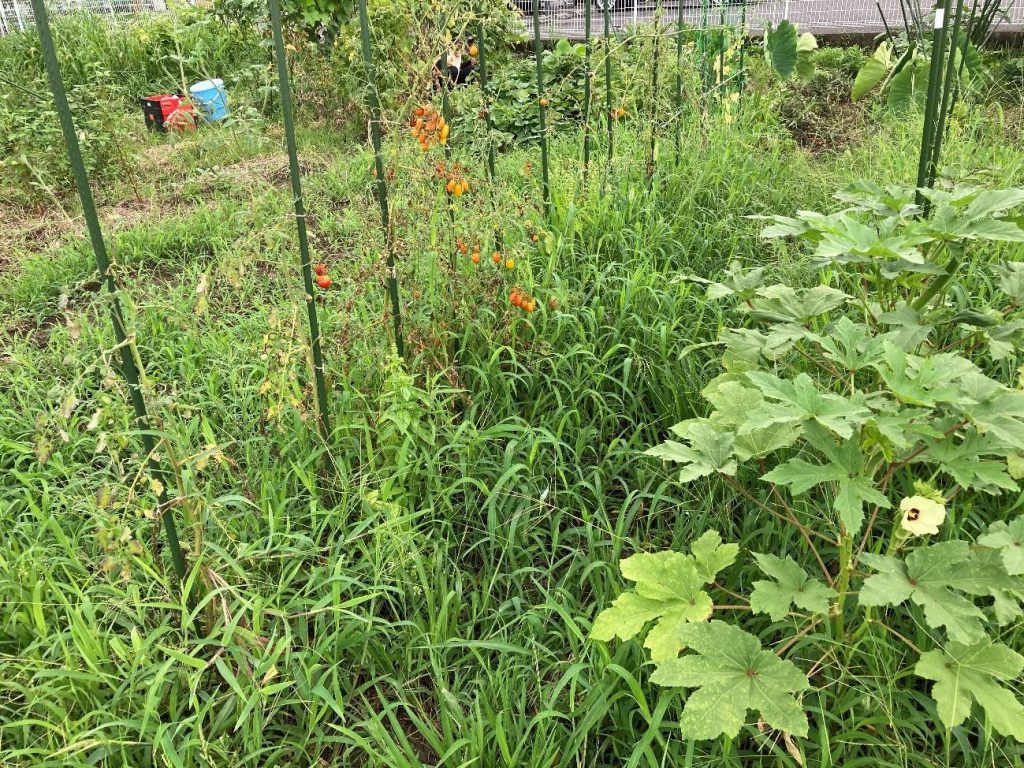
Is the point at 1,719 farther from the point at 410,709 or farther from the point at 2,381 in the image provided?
the point at 2,381

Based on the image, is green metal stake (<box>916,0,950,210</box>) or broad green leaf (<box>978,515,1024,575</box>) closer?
broad green leaf (<box>978,515,1024,575</box>)

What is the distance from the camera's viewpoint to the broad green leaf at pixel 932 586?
1.36 meters

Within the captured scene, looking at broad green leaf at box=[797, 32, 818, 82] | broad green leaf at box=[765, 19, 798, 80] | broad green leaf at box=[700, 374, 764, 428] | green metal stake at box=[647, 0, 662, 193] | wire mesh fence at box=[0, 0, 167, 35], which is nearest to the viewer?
broad green leaf at box=[700, 374, 764, 428]

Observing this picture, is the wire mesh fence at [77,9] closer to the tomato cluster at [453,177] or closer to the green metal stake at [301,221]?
the tomato cluster at [453,177]

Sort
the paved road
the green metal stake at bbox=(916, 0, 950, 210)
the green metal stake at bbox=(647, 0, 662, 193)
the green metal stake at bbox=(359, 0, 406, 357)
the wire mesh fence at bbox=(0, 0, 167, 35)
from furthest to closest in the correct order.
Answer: the wire mesh fence at bbox=(0, 0, 167, 35) → the paved road → the green metal stake at bbox=(647, 0, 662, 193) → the green metal stake at bbox=(916, 0, 950, 210) → the green metal stake at bbox=(359, 0, 406, 357)

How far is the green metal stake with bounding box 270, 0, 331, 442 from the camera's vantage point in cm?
189

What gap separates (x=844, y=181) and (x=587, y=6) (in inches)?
55.3

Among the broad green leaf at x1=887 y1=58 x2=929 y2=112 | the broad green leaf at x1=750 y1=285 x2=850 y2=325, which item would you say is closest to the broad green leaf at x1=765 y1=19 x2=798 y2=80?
the broad green leaf at x1=887 y1=58 x2=929 y2=112

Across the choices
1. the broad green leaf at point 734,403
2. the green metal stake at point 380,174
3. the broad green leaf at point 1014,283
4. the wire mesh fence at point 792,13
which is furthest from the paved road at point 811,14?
the broad green leaf at point 734,403

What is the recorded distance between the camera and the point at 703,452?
173 centimetres

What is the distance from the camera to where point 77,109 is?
5.47 metres

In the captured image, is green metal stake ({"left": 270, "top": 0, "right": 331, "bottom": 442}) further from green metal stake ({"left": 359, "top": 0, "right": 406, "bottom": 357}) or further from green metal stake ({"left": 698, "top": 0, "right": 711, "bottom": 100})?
green metal stake ({"left": 698, "top": 0, "right": 711, "bottom": 100})

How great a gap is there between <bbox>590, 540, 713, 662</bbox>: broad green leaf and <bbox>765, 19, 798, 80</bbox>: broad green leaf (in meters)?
4.18

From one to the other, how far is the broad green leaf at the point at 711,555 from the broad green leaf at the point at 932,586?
26cm
